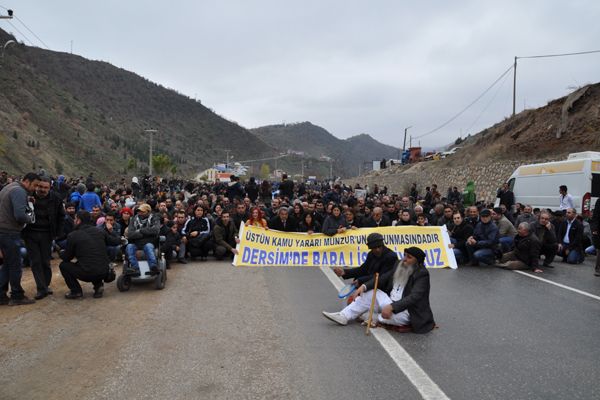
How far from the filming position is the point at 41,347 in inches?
227

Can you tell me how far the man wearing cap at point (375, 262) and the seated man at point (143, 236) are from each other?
3.58 meters

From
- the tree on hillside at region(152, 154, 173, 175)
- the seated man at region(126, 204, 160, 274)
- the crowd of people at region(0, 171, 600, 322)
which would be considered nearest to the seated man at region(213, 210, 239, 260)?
the crowd of people at region(0, 171, 600, 322)

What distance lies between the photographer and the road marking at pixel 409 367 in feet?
14.7

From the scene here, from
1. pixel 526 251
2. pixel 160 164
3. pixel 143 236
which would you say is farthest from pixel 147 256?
pixel 160 164

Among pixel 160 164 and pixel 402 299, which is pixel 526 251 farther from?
pixel 160 164

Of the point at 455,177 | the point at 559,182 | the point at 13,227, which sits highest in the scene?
the point at 455,177

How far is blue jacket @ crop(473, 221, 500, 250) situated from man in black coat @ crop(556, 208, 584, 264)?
7.65 feet

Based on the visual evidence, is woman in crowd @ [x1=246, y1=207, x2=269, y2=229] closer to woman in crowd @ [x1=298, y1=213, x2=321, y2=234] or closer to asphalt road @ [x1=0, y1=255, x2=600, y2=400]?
woman in crowd @ [x1=298, y1=213, x2=321, y2=234]

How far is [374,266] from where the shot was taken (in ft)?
23.6

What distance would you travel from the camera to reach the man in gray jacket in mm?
7398

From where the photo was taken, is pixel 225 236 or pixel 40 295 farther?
pixel 225 236

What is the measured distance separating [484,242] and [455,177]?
29371mm

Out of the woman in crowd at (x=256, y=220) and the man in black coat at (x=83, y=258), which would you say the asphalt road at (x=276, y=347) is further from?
the woman in crowd at (x=256, y=220)

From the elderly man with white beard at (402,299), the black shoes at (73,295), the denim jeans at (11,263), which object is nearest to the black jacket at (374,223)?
the elderly man with white beard at (402,299)
